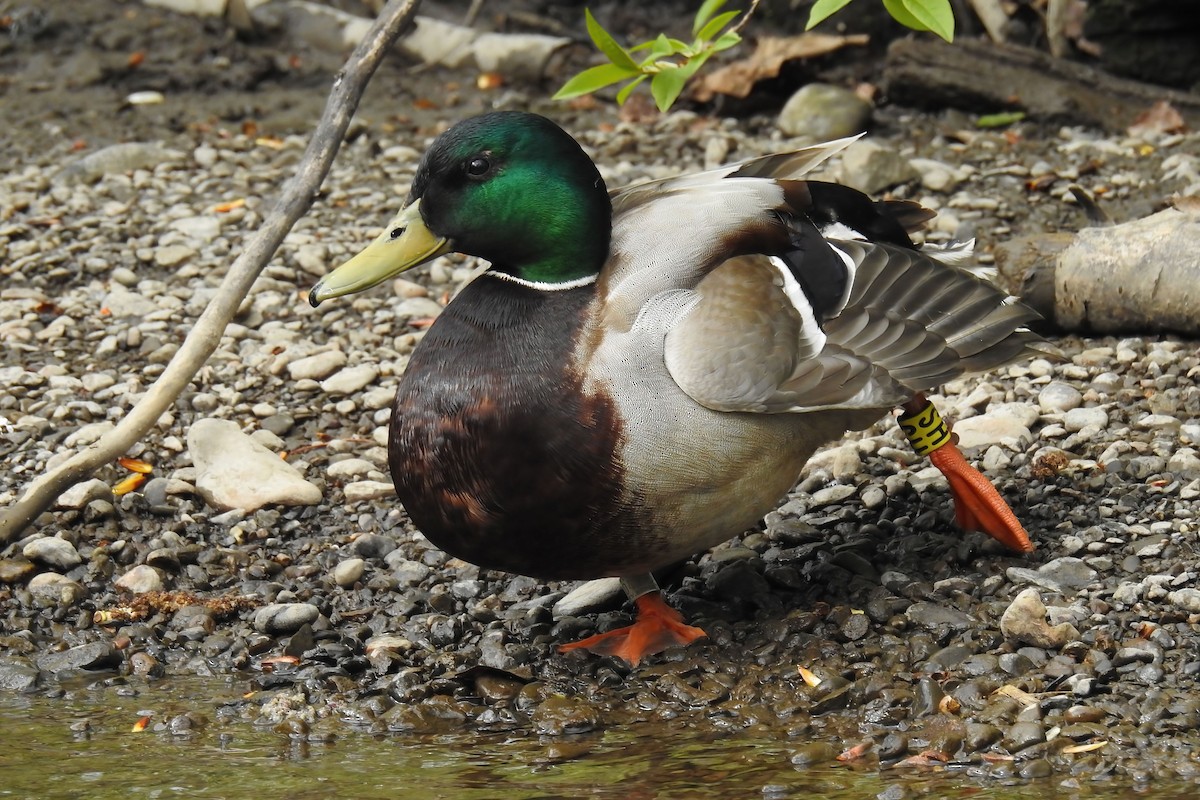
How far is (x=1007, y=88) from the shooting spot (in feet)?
25.0

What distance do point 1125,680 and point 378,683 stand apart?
1809 mm

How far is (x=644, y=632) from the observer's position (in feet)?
13.3

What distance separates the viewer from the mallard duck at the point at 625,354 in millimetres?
3633

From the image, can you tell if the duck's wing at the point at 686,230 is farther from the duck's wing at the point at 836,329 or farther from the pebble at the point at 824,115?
the pebble at the point at 824,115

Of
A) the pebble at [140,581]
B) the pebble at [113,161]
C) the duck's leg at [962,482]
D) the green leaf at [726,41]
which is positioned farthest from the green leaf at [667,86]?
the pebble at [113,161]

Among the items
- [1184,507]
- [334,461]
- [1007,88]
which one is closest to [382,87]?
[1007,88]

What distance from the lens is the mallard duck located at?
363 cm

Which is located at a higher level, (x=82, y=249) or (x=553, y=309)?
(x=553, y=309)

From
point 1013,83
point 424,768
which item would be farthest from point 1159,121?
point 424,768

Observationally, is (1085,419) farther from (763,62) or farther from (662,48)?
(763,62)

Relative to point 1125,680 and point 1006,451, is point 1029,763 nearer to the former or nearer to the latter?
point 1125,680

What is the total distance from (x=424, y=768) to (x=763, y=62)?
5.23 m

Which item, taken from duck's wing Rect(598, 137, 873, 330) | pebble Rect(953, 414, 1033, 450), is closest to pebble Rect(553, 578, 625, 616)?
duck's wing Rect(598, 137, 873, 330)

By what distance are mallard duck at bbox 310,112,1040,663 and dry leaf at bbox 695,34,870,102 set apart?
3.89 meters
